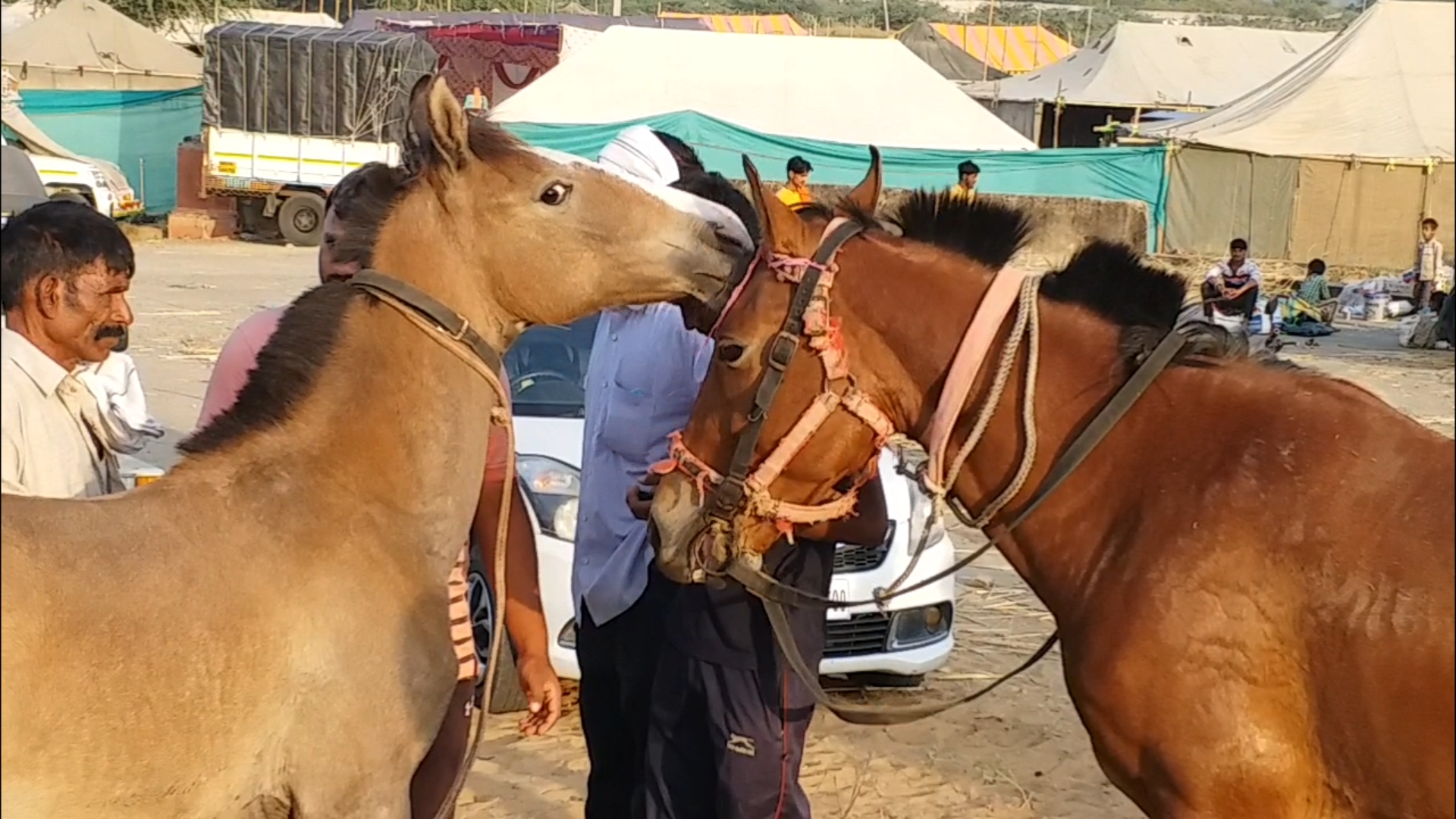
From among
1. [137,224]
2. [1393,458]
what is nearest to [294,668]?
[1393,458]

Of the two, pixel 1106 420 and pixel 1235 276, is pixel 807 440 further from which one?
pixel 1235 276

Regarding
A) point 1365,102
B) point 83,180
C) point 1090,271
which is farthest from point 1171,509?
point 83,180

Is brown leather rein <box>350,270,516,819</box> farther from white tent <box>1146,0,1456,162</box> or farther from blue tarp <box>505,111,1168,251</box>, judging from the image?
blue tarp <box>505,111,1168,251</box>

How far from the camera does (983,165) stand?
23938mm

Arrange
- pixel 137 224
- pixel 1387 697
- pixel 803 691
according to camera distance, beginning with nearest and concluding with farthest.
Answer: pixel 1387 697
pixel 803 691
pixel 137 224

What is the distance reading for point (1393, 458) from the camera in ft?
8.54

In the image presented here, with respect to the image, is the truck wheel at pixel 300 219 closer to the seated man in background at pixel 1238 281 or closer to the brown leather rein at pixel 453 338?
the seated man in background at pixel 1238 281

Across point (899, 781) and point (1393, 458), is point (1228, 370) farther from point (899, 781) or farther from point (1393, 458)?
point (899, 781)

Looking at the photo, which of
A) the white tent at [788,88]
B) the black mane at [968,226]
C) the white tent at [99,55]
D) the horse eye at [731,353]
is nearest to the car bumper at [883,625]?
the horse eye at [731,353]

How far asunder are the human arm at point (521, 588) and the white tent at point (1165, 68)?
3348 centimetres

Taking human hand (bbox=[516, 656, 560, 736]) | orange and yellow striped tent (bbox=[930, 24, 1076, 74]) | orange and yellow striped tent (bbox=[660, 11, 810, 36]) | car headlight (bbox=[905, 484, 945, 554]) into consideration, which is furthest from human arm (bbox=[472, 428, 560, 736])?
orange and yellow striped tent (bbox=[930, 24, 1076, 74])

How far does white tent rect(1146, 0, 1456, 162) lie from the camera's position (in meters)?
1.43

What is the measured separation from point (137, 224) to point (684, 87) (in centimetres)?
1099

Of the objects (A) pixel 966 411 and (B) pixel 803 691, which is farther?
(B) pixel 803 691
